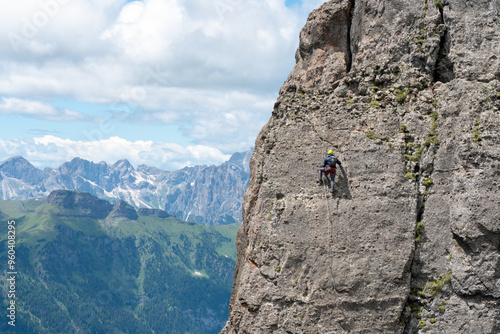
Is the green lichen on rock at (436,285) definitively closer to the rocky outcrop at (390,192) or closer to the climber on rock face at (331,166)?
the rocky outcrop at (390,192)

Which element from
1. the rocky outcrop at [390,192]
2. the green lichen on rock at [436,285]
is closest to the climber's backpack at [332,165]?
the rocky outcrop at [390,192]

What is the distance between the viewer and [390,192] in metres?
25.7

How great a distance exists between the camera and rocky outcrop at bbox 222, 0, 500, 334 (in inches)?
949

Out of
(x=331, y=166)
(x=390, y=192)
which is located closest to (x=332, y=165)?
(x=331, y=166)

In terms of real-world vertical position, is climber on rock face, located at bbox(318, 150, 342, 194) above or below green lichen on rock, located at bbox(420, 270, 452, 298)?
above

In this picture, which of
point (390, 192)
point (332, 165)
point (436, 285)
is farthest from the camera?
point (332, 165)

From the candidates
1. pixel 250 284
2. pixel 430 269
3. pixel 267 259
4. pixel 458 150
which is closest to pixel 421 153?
pixel 458 150

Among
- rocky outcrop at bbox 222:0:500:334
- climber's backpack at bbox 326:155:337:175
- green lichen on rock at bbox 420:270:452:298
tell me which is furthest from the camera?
climber's backpack at bbox 326:155:337:175

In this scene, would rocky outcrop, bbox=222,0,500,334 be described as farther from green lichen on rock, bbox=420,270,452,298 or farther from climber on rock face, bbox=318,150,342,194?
climber on rock face, bbox=318,150,342,194

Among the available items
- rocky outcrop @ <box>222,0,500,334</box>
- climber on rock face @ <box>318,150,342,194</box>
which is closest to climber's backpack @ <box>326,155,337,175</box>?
climber on rock face @ <box>318,150,342,194</box>

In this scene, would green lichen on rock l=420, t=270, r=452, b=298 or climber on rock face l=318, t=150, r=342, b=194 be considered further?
climber on rock face l=318, t=150, r=342, b=194

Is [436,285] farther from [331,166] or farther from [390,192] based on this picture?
[331,166]

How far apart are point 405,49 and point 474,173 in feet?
27.7

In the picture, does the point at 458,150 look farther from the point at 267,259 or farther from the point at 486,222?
the point at 267,259
